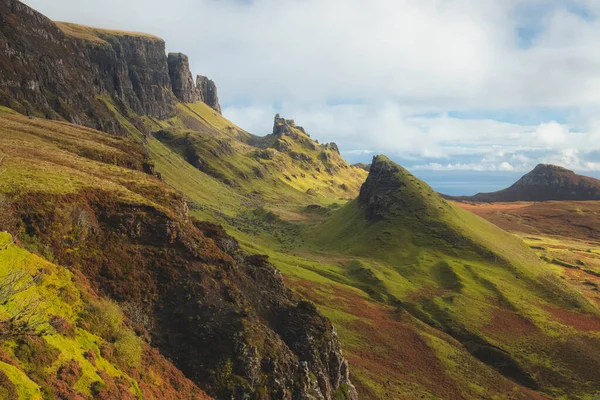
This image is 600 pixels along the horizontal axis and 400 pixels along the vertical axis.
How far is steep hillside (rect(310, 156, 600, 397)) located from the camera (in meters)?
93.3

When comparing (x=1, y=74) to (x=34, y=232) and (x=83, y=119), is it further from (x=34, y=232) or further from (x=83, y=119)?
(x=34, y=232)

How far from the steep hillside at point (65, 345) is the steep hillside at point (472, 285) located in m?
86.1

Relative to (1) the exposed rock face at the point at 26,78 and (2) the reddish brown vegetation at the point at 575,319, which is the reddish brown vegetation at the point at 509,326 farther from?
(1) the exposed rock face at the point at 26,78

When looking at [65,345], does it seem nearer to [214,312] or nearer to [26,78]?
[214,312]

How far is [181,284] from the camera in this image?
3991 centimetres

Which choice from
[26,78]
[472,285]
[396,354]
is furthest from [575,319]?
[26,78]

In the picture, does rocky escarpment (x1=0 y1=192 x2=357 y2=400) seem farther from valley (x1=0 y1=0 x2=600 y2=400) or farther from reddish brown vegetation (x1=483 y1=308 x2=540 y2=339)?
reddish brown vegetation (x1=483 y1=308 x2=540 y2=339)

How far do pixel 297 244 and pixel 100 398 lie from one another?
527 feet

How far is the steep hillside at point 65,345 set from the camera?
20.9 metres

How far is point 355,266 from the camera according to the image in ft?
454

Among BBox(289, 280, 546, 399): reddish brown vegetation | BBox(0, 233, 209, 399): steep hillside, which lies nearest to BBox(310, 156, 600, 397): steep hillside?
BBox(289, 280, 546, 399): reddish brown vegetation

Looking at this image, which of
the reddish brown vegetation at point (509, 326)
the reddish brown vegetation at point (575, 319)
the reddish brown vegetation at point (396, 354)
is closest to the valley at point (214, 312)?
the reddish brown vegetation at point (396, 354)

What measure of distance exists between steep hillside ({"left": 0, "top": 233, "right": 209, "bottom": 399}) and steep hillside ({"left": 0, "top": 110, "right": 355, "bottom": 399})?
127 inches

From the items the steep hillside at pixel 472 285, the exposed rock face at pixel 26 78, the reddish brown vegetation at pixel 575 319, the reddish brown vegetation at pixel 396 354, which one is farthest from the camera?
the exposed rock face at pixel 26 78
